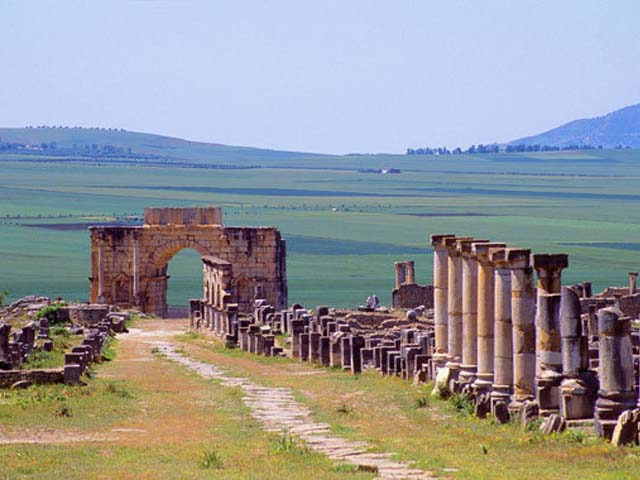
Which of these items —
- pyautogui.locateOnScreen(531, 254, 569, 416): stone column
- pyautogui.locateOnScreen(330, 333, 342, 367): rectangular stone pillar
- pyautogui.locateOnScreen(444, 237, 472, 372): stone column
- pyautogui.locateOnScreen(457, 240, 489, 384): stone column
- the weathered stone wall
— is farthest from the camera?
pyautogui.locateOnScreen(330, 333, 342, 367): rectangular stone pillar

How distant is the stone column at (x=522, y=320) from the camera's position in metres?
23.2

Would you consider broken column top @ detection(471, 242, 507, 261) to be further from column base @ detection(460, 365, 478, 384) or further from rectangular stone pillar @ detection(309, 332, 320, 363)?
Result: rectangular stone pillar @ detection(309, 332, 320, 363)

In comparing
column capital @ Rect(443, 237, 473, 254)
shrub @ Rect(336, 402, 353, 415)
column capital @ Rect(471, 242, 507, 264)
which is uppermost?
column capital @ Rect(443, 237, 473, 254)

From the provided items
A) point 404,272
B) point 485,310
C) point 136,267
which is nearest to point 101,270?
point 136,267

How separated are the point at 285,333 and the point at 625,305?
27.4 ft

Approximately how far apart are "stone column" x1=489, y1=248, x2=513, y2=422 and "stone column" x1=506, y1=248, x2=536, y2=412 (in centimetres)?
22

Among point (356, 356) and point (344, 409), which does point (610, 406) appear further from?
point (356, 356)

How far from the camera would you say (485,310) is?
2488cm

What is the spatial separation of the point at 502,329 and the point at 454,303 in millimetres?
2957

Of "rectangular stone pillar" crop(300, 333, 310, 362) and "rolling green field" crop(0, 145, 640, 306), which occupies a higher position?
"rolling green field" crop(0, 145, 640, 306)

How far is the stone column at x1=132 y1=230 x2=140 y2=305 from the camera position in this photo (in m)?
58.6

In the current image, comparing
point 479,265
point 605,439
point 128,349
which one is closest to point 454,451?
point 605,439

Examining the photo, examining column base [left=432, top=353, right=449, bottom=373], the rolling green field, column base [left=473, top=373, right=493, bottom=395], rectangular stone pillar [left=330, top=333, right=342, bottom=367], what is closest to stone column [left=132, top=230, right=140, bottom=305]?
the rolling green field

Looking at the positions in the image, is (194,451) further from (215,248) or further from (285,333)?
(215,248)
